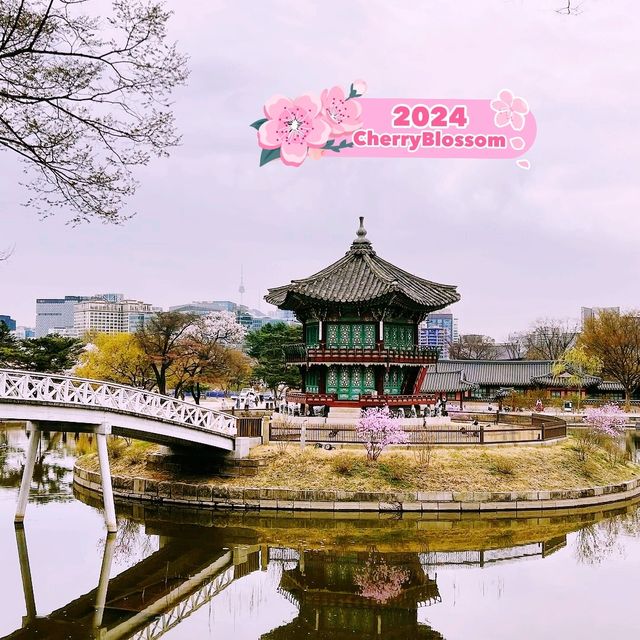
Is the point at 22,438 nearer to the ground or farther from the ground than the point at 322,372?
nearer to the ground

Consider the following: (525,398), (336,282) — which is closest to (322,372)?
(336,282)

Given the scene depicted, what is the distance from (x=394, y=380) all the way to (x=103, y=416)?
19167mm

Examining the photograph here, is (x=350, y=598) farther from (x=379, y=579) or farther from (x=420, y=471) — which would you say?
(x=420, y=471)

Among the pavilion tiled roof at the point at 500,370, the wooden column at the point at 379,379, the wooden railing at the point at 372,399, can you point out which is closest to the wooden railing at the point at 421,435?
the wooden railing at the point at 372,399

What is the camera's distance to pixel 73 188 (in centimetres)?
1424

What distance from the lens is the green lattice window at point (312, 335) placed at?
43531mm

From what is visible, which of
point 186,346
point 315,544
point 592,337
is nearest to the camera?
point 315,544

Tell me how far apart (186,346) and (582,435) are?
2981cm

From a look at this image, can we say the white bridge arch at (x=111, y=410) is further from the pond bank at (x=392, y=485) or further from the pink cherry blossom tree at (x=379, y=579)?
the pink cherry blossom tree at (x=379, y=579)

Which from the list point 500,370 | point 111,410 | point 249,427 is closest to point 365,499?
point 249,427

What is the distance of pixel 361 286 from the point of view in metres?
42.4

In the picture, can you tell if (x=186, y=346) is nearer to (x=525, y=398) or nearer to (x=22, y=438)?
(x=22, y=438)

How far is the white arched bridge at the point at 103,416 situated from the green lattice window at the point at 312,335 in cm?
1059

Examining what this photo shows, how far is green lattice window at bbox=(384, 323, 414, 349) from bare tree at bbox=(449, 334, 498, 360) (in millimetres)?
87227
